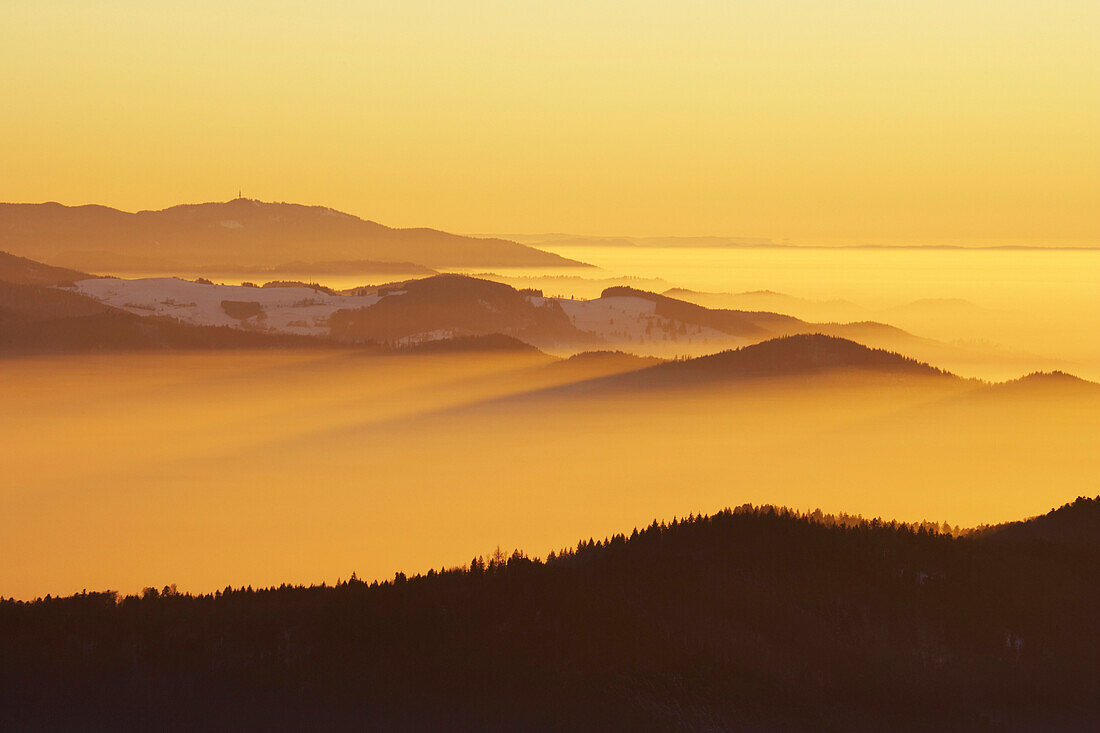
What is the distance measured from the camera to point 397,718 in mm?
36688

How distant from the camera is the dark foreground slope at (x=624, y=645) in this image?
1486 inches

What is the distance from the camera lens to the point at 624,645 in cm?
4225

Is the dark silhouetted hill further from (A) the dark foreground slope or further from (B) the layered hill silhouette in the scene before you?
(A) the dark foreground slope

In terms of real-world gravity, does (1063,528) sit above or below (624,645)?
above

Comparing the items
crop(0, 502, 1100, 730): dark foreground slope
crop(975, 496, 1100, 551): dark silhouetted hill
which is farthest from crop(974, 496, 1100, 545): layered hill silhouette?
crop(0, 502, 1100, 730): dark foreground slope

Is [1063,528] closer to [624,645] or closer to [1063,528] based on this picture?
[1063,528]

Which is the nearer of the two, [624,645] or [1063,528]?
[624,645]

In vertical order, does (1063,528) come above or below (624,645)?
above

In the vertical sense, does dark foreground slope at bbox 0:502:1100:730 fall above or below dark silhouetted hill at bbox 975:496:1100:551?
below

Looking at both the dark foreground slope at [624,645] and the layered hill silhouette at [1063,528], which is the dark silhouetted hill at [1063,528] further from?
the dark foreground slope at [624,645]

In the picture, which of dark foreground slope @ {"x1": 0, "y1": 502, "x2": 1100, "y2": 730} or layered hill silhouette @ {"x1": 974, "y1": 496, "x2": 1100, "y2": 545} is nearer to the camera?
dark foreground slope @ {"x1": 0, "y1": 502, "x2": 1100, "y2": 730}

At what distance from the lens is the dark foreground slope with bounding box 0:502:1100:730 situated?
124 feet

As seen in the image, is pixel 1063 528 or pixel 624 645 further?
pixel 1063 528

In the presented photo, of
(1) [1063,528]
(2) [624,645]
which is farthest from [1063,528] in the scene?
(2) [624,645]
